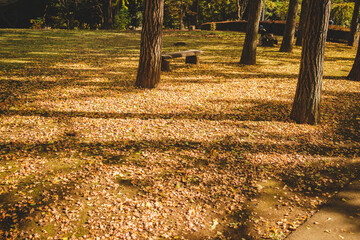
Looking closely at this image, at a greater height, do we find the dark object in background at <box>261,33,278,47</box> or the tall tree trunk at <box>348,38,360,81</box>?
the dark object in background at <box>261,33,278,47</box>

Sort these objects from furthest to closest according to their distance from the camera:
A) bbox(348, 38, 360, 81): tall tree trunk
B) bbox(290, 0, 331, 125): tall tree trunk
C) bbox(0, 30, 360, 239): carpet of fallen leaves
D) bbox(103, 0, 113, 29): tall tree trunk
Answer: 1. bbox(103, 0, 113, 29): tall tree trunk
2. bbox(348, 38, 360, 81): tall tree trunk
3. bbox(290, 0, 331, 125): tall tree trunk
4. bbox(0, 30, 360, 239): carpet of fallen leaves

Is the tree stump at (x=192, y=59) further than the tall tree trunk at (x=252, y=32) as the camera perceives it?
Yes

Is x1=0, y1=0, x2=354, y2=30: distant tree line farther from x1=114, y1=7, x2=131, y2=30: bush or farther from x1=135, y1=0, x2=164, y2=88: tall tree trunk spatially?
x1=135, y1=0, x2=164, y2=88: tall tree trunk

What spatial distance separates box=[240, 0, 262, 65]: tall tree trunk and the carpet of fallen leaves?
3101mm

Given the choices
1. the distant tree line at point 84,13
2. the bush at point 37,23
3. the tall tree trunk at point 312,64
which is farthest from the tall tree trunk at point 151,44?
the bush at point 37,23

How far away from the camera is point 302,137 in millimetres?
6125

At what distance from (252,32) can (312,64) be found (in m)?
6.80

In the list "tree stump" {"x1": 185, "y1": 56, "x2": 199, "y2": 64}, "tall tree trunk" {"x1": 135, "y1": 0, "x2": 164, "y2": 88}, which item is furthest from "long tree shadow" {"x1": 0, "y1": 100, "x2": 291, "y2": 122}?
"tree stump" {"x1": 185, "y1": 56, "x2": 199, "y2": 64}

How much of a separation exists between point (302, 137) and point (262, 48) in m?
13.6

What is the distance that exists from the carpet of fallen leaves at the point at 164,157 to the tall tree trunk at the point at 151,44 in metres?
0.47

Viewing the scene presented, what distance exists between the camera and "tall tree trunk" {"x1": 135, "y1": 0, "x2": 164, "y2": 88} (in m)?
7.98

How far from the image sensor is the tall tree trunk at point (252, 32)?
39.7ft

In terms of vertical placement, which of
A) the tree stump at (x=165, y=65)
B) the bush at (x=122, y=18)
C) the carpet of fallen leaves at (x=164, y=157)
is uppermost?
the bush at (x=122, y=18)

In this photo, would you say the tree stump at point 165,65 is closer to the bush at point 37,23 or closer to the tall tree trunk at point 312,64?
the tall tree trunk at point 312,64
